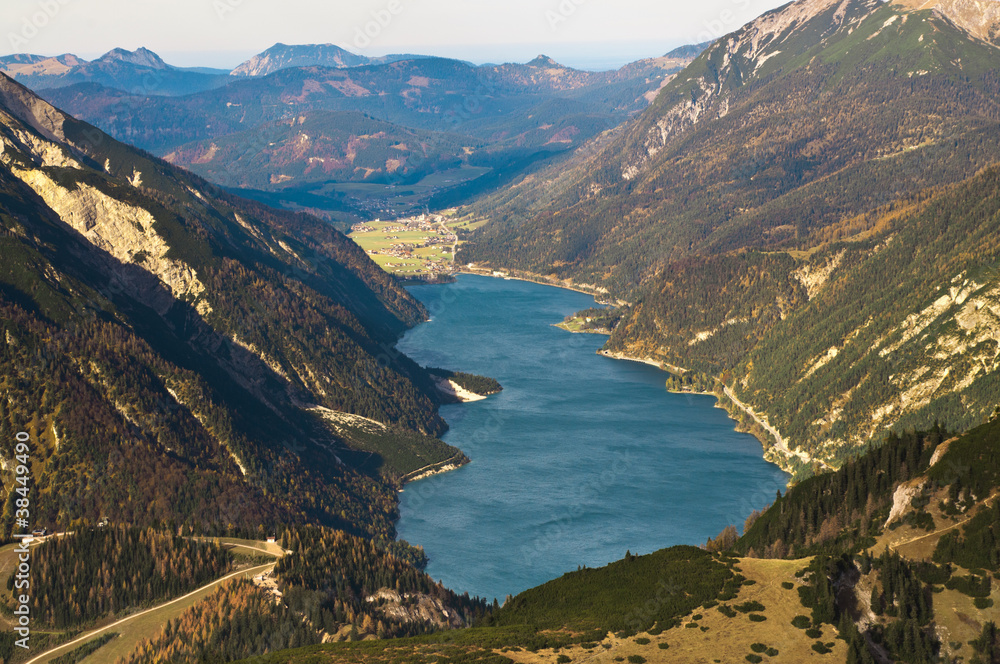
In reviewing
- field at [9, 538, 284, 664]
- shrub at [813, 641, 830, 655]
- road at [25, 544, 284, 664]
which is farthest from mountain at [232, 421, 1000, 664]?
road at [25, 544, 284, 664]

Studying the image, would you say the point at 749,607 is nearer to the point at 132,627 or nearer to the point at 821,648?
the point at 821,648

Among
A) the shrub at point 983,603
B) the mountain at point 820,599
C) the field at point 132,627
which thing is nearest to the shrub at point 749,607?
the mountain at point 820,599

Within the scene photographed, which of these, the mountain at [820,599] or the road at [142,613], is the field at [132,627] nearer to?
the road at [142,613]

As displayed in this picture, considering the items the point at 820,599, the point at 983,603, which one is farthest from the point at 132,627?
the point at 983,603

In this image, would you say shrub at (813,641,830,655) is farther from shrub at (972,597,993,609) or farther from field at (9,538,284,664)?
field at (9,538,284,664)

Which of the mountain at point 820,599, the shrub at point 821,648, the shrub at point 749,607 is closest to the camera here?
the shrub at point 821,648

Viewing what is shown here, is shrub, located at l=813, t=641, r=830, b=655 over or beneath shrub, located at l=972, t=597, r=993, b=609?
beneath

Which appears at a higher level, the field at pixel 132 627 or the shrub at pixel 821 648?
the field at pixel 132 627

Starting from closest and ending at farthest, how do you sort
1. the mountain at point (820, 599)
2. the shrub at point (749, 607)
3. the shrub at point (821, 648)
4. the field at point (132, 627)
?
the shrub at point (821, 648), the mountain at point (820, 599), the shrub at point (749, 607), the field at point (132, 627)

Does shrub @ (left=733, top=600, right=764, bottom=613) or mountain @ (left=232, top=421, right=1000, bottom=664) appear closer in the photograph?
mountain @ (left=232, top=421, right=1000, bottom=664)

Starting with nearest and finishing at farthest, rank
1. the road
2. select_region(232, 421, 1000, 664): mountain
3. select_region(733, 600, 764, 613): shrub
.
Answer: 1. select_region(232, 421, 1000, 664): mountain
2. select_region(733, 600, 764, 613): shrub
3. the road

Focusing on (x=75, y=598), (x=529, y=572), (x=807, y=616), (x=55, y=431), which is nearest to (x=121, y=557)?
(x=75, y=598)
